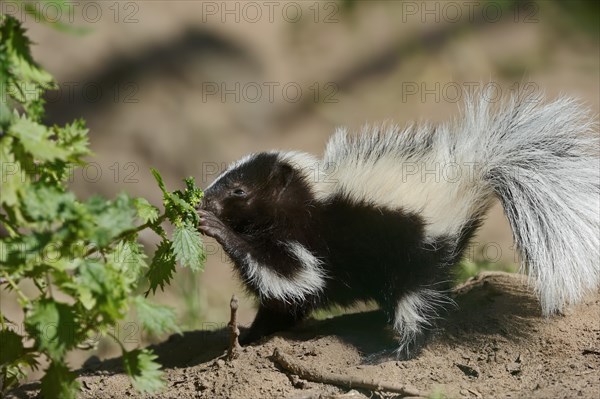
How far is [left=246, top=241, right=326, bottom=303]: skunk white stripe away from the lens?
6.34m

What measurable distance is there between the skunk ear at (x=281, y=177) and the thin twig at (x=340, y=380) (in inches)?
65.0

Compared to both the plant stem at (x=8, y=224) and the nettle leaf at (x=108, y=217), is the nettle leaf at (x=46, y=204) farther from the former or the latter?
the plant stem at (x=8, y=224)

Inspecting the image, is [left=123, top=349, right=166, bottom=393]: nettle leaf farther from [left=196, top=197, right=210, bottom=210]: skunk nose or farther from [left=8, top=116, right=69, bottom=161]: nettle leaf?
[left=196, top=197, right=210, bottom=210]: skunk nose

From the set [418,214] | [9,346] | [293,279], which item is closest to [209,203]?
[293,279]

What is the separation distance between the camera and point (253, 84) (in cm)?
1389

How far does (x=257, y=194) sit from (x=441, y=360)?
2.12 metres

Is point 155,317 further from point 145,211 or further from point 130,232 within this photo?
point 145,211

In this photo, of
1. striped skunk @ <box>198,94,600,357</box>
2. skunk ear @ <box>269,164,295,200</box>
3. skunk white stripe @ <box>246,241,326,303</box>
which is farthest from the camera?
skunk ear @ <box>269,164,295,200</box>

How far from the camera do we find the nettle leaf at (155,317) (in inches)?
164

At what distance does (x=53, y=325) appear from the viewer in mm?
4160

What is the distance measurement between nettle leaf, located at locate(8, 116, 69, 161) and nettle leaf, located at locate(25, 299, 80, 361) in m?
0.76

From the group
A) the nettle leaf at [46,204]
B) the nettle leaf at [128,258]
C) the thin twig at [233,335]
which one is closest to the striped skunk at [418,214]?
the thin twig at [233,335]

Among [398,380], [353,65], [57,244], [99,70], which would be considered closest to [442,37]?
[353,65]

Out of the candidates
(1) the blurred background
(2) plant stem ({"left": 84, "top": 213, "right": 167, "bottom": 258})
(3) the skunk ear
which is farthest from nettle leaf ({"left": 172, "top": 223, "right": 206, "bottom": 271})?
(1) the blurred background
